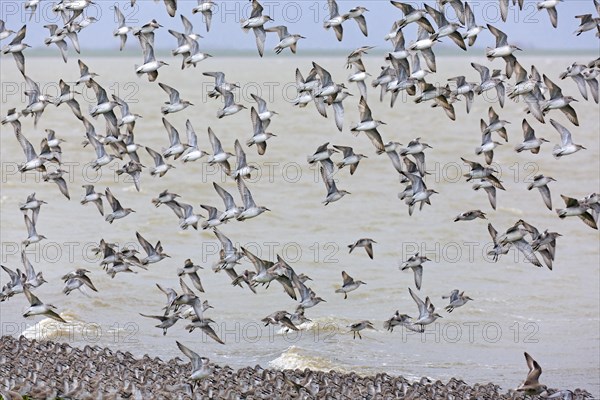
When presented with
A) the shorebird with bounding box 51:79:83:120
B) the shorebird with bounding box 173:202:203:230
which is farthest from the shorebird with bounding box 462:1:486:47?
the shorebird with bounding box 51:79:83:120

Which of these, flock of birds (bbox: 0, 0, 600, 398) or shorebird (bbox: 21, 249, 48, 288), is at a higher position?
flock of birds (bbox: 0, 0, 600, 398)

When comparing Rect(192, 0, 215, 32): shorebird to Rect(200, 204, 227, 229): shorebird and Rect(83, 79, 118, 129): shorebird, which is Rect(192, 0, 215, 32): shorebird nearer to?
Rect(83, 79, 118, 129): shorebird

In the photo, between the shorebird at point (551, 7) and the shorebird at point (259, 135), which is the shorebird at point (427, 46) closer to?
the shorebird at point (551, 7)

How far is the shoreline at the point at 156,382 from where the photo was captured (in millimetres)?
15844

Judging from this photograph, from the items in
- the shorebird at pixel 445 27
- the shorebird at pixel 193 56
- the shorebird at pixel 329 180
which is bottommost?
the shorebird at pixel 329 180

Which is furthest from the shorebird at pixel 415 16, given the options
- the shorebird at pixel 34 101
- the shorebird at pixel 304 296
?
the shorebird at pixel 34 101

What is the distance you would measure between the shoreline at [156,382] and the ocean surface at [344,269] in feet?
13.6

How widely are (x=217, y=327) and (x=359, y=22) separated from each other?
7.94 meters

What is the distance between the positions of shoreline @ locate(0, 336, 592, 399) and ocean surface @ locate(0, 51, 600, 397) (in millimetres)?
4136

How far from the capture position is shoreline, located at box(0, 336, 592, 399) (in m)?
15.8

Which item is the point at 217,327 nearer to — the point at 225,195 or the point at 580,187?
the point at 225,195

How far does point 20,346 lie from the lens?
18922 millimetres

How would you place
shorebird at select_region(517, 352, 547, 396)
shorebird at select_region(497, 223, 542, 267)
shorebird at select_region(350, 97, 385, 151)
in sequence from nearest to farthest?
shorebird at select_region(517, 352, 547, 396) → shorebird at select_region(497, 223, 542, 267) → shorebird at select_region(350, 97, 385, 151)

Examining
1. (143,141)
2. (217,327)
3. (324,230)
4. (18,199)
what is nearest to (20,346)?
(217,327)
